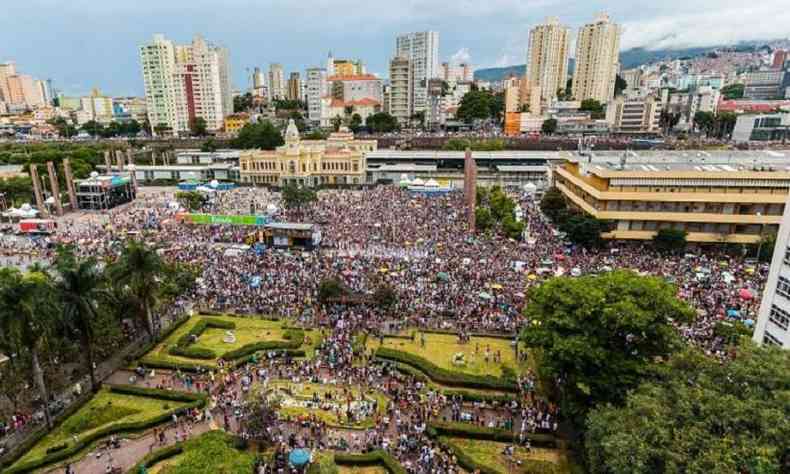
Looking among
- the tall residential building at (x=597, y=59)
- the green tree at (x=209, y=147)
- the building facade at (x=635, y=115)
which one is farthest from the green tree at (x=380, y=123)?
the tall residential building at (x=597, y=59)

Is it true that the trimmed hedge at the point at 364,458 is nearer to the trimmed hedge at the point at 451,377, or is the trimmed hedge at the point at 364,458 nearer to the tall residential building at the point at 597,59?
the trimmed hedge at the point at 451,377

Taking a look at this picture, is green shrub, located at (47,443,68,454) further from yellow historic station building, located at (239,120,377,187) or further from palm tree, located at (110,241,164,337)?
yellow historic station building, located at (239,120,377,187)

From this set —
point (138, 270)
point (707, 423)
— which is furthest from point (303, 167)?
point (707, 423)

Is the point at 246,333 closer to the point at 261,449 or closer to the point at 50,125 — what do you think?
the point at 261,449

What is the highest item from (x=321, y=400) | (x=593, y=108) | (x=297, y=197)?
(x=593, y=108)

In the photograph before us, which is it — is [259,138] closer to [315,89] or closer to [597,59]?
[315,89]

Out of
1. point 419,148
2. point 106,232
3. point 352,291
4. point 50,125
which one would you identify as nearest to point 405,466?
point 352,291
